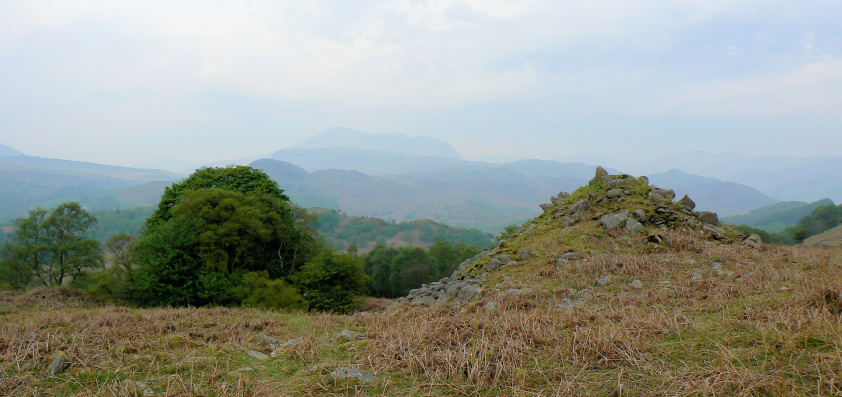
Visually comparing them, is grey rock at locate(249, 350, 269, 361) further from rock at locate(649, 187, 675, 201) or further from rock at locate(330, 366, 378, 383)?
rock at locate(649, 187, 675, 201)

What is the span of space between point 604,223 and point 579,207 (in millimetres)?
2569

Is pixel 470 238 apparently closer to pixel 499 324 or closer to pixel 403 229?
pixel 403 229

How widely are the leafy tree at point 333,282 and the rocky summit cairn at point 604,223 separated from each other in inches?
237

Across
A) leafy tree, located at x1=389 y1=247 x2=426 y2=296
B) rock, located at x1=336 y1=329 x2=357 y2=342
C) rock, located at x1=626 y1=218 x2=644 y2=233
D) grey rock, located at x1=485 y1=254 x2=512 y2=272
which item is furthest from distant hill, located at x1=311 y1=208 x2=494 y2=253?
rock, located at x1=336 y1=329 x2=357 y2=342

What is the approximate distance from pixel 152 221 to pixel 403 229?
147690mm

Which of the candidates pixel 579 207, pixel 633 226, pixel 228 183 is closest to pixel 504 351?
pixel 633 226

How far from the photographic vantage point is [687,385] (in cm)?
397

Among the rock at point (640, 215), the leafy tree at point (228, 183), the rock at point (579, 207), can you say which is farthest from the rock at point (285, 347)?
the leafy tree at point (228, 183)

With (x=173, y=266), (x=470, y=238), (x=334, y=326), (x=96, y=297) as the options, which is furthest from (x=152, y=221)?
(x=470, y=238)

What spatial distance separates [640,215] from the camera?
15.8 meters

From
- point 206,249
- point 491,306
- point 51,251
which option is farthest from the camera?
point 51,251

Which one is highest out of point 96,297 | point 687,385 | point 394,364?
point 687,385

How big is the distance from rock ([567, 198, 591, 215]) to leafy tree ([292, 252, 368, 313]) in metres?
11.8

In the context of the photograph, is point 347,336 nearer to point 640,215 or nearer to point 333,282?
point 640,215
